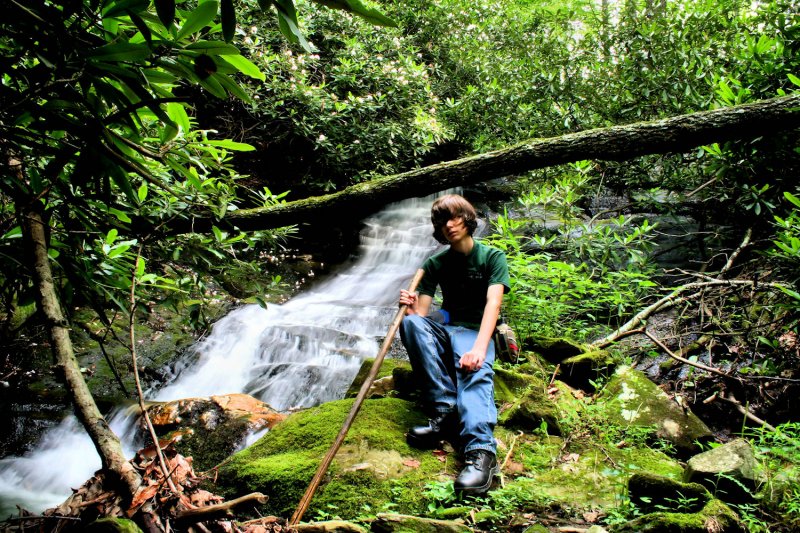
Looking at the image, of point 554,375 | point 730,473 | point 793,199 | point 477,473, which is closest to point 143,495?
point 477,473

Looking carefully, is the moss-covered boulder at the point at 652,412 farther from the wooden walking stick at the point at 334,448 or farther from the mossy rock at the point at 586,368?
the wooden walking stick at the point at 334,448

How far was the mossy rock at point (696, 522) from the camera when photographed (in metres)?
1.77

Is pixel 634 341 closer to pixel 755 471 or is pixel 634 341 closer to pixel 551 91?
pixel 755 471

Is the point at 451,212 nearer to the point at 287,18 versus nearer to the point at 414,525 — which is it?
the point at 414,525

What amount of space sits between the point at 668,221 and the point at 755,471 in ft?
20.6

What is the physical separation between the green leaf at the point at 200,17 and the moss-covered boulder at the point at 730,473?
281 centimetres

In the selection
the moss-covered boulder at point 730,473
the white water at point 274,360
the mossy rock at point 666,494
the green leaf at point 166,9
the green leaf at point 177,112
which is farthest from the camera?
the white water at point 274,360

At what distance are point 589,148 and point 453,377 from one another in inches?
71.4

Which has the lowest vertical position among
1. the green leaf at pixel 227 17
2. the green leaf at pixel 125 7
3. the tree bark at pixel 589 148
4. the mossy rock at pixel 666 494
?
the mossy rock at pixel 666 494

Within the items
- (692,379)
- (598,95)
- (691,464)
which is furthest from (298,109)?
(691,464)

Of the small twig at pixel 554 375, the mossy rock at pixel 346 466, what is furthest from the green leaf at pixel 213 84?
the small twig at pixel 554 375

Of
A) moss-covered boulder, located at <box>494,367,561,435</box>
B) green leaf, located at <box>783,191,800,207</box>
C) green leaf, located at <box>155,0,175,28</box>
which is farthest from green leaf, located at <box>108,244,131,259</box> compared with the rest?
green leaf, located at <box>783,191,800,207</box>

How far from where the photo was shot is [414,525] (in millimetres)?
1967

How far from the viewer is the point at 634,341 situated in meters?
5.37
